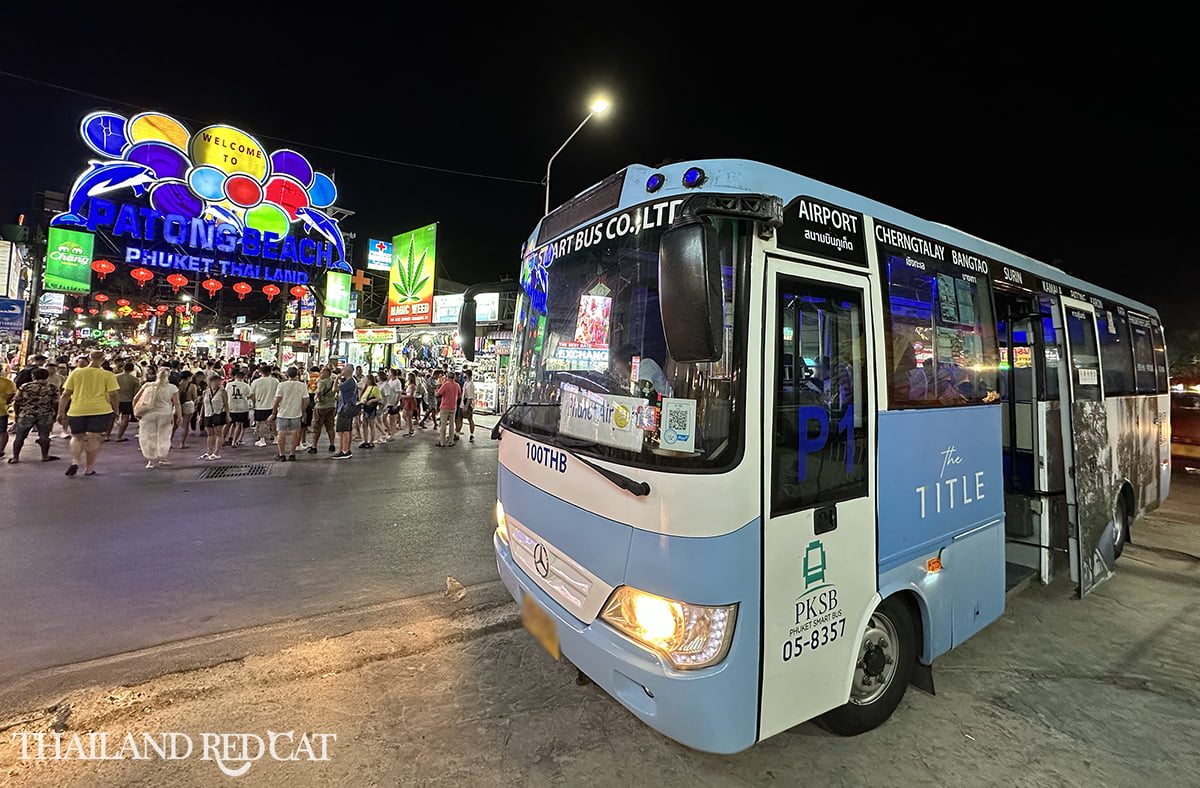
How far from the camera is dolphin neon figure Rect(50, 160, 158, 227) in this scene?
47.0 feet

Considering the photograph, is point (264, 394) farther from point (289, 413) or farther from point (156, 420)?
point (156, 420)

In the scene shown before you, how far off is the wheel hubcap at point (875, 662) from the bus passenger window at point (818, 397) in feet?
2.79

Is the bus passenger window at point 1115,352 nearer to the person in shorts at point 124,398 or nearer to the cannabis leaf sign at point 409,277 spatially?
the person in shorts at point 124,398

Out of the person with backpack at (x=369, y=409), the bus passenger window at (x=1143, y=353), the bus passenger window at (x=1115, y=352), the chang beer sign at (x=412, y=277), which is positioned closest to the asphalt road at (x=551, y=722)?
the bus passenger window at (x=1115, y=352)

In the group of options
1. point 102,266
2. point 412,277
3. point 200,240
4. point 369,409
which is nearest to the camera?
point 369,409

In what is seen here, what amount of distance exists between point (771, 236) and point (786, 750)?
2.61 m

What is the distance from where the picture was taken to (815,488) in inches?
100

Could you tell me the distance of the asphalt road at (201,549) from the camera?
3.99m

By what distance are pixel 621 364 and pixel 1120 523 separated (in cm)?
595

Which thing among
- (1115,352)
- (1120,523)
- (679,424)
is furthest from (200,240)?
(1120,523)

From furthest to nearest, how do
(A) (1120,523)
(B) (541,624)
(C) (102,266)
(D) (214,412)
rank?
(C) (102,266) < (D) (214,412) < (A) (1120,523) < (B) (541,624)

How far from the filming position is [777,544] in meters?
2.37

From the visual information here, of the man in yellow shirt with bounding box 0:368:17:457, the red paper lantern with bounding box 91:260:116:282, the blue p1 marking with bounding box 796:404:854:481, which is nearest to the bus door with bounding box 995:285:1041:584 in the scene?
the blue p1 marking with bounding box 796:404:854:481

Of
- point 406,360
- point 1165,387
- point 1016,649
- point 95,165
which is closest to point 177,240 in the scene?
point 95,165
